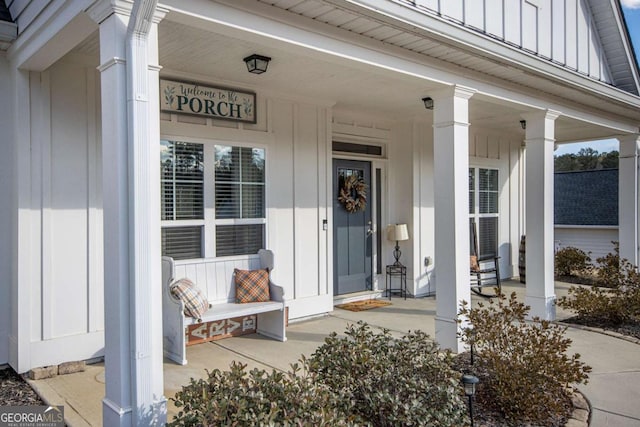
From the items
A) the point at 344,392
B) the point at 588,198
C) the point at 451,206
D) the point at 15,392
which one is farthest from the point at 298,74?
the point at 588,198

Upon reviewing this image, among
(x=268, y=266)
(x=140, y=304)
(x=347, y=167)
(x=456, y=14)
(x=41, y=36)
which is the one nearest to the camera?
(x=140, y=304)

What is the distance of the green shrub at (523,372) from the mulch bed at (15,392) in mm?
3066

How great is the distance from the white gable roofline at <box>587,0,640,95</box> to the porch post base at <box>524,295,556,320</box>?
10.1 ft

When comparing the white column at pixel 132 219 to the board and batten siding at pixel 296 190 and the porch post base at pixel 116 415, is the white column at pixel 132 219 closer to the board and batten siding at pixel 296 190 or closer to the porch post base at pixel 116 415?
the porch post base at pixel 116 415

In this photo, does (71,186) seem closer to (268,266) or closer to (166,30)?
Result: (166,30)

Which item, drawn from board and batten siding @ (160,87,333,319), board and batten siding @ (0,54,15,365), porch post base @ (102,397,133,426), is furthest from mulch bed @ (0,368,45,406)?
board and batten siding @ (160,87,333,319)

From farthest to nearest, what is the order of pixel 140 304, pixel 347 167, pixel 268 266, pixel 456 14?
pixel 347 167, pixel 268 266, pixel 456 14, pixel 140 304

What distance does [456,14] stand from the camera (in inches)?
154

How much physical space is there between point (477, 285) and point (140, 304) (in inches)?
229

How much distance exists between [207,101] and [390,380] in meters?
3.38

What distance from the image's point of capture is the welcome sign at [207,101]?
4539mm

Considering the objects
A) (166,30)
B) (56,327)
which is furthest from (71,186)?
(166,30)

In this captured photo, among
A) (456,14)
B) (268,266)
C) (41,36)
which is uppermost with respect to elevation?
(456,14)

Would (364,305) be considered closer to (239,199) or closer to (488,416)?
(239,199)
